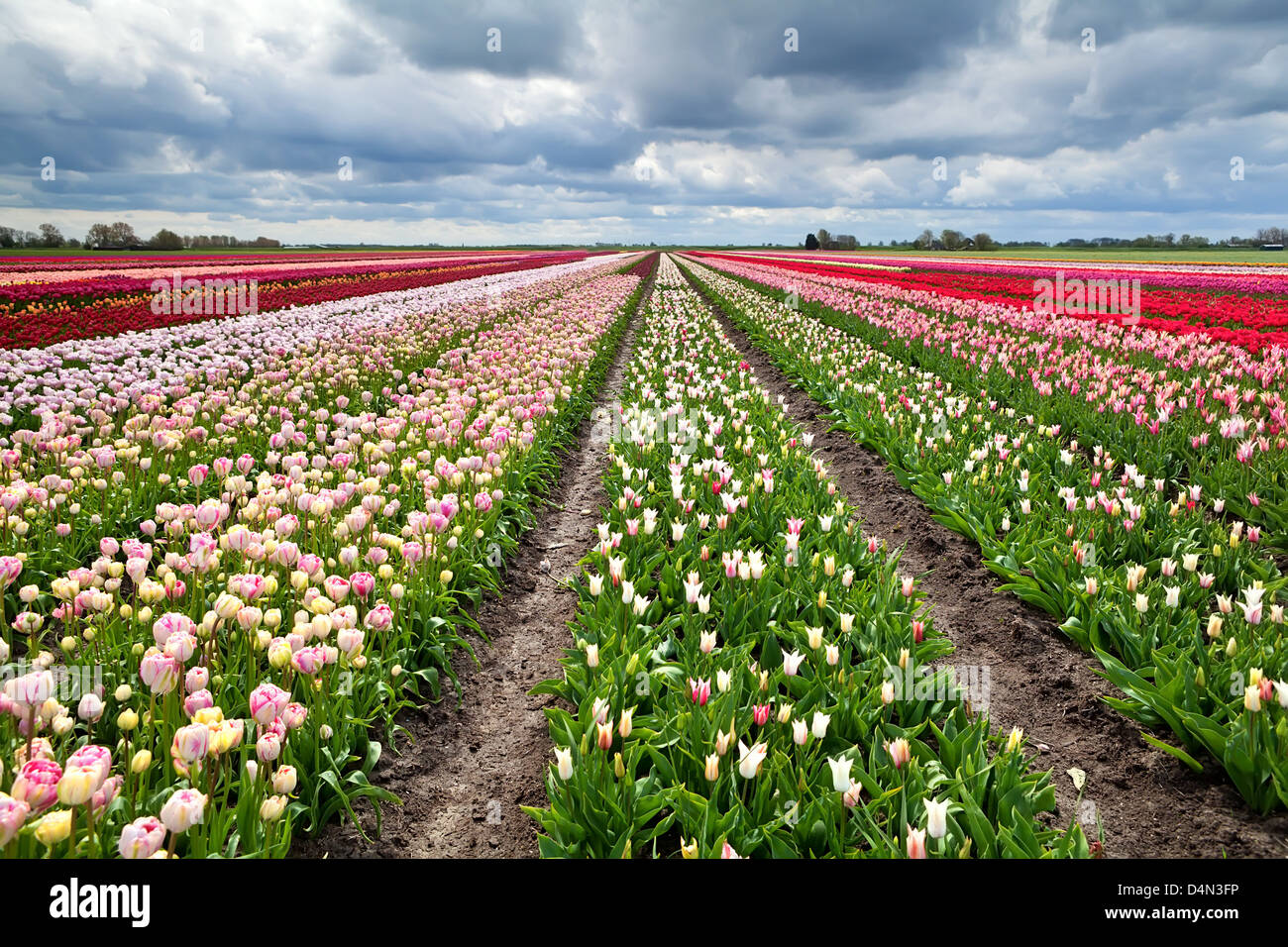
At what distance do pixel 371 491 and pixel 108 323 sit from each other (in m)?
11.8

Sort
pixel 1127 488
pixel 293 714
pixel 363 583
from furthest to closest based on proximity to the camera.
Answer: pixel 1127 488
pixel 363 583
pixel 293 714

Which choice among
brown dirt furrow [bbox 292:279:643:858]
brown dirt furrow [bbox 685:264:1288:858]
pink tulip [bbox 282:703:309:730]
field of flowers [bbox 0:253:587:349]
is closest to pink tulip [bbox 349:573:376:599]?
brown dirt furrow [bbox 292:279:643:858]

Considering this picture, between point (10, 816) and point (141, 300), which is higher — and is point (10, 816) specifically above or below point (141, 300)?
below

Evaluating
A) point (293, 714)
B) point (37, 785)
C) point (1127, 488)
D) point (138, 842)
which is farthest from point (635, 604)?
point (1127, 488)

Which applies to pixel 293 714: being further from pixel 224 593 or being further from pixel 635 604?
pixel 635 604

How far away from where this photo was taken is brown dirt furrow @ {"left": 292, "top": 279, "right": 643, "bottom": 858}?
9.35 feet

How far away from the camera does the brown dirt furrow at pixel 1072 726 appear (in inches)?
110

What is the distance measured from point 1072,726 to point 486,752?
293cm

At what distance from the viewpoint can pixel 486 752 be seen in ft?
11.4

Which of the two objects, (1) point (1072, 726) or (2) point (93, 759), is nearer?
(2) point (93, 759)

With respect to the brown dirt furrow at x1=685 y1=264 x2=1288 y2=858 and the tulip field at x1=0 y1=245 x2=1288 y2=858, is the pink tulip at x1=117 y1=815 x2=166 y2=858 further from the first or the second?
the brown dirt furrow at x1=685 y1=264 x2=1288 y2=858
